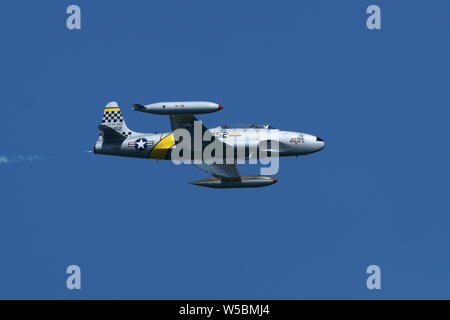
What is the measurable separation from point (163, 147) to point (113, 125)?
3767mm

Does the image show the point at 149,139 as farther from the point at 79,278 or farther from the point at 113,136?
the point at 79,278

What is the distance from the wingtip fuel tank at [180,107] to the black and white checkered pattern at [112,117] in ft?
23.3

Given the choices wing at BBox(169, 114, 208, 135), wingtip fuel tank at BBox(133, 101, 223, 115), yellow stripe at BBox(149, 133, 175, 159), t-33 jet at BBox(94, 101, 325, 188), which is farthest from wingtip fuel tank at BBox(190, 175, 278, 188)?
wingtip fuel tank at BBox(133, 101, 223, 115)

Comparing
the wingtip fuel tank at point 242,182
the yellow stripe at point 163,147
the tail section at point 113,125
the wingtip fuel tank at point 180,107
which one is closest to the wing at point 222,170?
the wingtip fuel tank at point 242,182

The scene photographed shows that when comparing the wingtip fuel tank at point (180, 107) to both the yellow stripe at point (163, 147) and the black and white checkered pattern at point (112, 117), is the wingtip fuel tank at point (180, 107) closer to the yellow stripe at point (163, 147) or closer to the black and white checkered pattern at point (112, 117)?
the yellow stripe at point (163, 147)

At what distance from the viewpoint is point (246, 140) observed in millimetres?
53531

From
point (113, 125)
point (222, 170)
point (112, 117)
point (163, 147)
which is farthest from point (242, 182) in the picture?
point (112, 117)

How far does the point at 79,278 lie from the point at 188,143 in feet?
32.7

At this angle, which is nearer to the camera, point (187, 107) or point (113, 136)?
point (187, 107)

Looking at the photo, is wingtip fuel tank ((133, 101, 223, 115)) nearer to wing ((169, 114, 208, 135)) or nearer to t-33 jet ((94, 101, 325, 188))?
wing ((169, 114, 208, 135))

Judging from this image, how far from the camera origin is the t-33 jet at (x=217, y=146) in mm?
53312

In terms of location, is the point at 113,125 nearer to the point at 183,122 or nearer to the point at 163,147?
the point at 163,147

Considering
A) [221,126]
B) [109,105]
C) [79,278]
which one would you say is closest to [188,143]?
[221,126]

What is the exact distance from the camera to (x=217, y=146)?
53.3 metres
